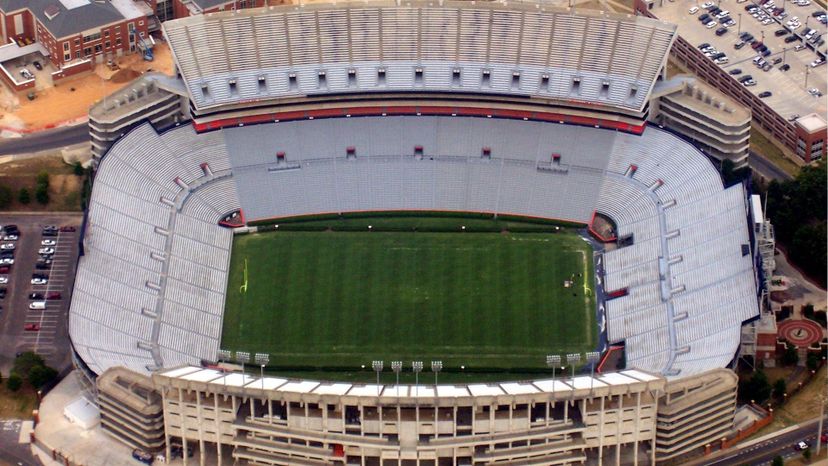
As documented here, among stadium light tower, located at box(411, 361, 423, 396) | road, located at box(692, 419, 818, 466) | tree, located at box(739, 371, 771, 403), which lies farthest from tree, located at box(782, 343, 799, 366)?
stadium light tower, located at box(411, 361, 423, 396)

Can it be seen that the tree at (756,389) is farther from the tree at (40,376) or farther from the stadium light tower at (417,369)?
the tree at (40,376)

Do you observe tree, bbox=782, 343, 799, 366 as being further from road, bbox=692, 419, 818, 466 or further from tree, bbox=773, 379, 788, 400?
road, bbox=692, 419, 818, 466

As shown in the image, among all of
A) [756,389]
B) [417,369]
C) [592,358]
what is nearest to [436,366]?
[417,369]

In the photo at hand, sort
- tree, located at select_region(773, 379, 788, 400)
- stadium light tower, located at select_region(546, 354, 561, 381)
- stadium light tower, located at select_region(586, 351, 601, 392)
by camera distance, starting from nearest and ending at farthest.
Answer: tree, located at select_region(773, 379, 788, 400) → stadium light tower, located at select_region(586, 351, 601, 392) → stadium light tower, located at select_region(546, 354, 561, 381)

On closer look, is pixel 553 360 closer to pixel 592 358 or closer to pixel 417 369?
pixel 592 358

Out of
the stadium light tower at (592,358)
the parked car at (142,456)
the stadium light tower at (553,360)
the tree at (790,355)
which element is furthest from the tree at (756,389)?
the parked car at (142,456)
